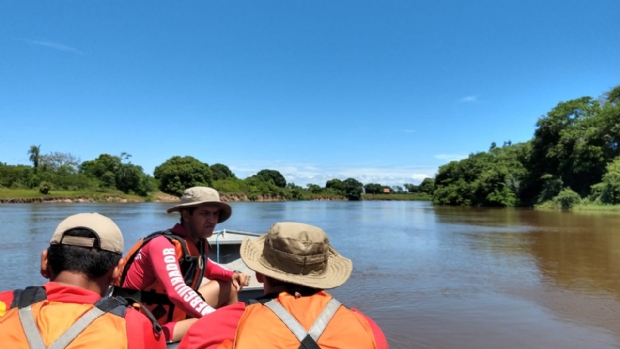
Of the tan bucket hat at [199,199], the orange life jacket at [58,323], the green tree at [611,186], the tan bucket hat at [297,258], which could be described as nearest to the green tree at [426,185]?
the green tree at [611,186]

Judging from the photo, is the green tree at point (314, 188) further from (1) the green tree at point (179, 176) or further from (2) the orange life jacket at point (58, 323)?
(2) the orange life jacket at point (58, 323)

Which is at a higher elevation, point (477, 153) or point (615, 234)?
point (477, 153)

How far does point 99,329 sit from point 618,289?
978 cm

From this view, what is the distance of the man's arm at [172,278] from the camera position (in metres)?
2.64

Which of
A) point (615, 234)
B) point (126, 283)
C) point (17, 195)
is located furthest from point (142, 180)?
point (126, 283)

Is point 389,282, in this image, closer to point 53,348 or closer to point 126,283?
point 126,283

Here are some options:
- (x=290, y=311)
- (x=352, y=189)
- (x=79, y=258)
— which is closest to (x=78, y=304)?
(x=79, y=258)

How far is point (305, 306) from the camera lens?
163cm

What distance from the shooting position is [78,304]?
157 cm

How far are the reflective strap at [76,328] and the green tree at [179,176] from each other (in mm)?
77943

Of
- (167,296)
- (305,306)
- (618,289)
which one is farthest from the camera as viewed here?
(618,289)

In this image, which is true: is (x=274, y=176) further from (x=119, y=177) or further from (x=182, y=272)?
(x=182, y=272)

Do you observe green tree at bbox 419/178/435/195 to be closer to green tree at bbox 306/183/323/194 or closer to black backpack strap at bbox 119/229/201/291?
green tree at bbox 306/183/323/194

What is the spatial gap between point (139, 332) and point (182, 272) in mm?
1399
